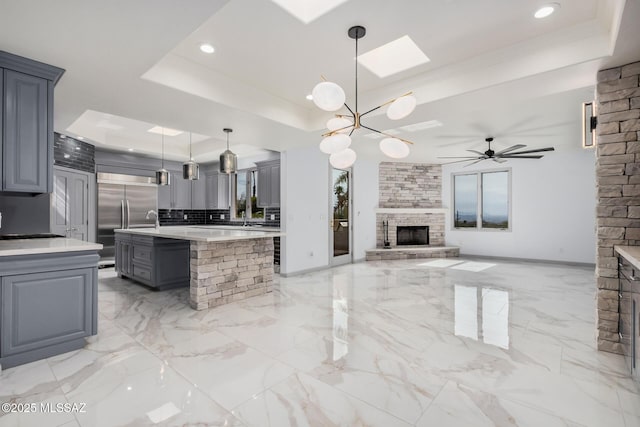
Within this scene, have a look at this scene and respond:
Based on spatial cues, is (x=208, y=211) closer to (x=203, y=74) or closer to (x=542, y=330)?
(x=203, y=74)

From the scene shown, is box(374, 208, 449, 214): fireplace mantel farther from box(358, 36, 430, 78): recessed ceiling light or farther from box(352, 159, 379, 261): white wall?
box(358, 36, 430, 78): recessed ceiling light

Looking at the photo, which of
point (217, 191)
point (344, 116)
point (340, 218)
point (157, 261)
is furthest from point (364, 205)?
point (344, 116)

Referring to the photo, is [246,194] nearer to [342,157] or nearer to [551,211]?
[342,157]

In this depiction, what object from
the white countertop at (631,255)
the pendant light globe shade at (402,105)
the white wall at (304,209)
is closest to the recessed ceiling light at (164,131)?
the white wall at (304,209)

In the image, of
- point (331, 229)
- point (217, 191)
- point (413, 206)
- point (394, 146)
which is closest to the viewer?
point (394, 146)

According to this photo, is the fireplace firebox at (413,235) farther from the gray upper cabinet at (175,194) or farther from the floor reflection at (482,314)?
the gray upper cabinet at (175,194)

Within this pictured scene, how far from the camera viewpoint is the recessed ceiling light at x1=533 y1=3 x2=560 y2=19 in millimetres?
2275

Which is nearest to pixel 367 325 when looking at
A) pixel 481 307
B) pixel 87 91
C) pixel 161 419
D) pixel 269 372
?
pixel 269 372

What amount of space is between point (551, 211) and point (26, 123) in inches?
349

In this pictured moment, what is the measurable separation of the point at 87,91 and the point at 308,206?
3763mm

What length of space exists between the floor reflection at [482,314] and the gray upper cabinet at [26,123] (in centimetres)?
404

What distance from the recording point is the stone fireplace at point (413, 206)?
812 cm

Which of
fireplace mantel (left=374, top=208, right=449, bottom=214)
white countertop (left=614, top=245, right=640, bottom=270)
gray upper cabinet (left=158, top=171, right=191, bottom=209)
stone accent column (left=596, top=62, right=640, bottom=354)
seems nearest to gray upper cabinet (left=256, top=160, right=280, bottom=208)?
gray upper cabinet (left=158, top=171, right=191, bottom=209)

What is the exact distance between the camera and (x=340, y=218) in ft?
22.9
